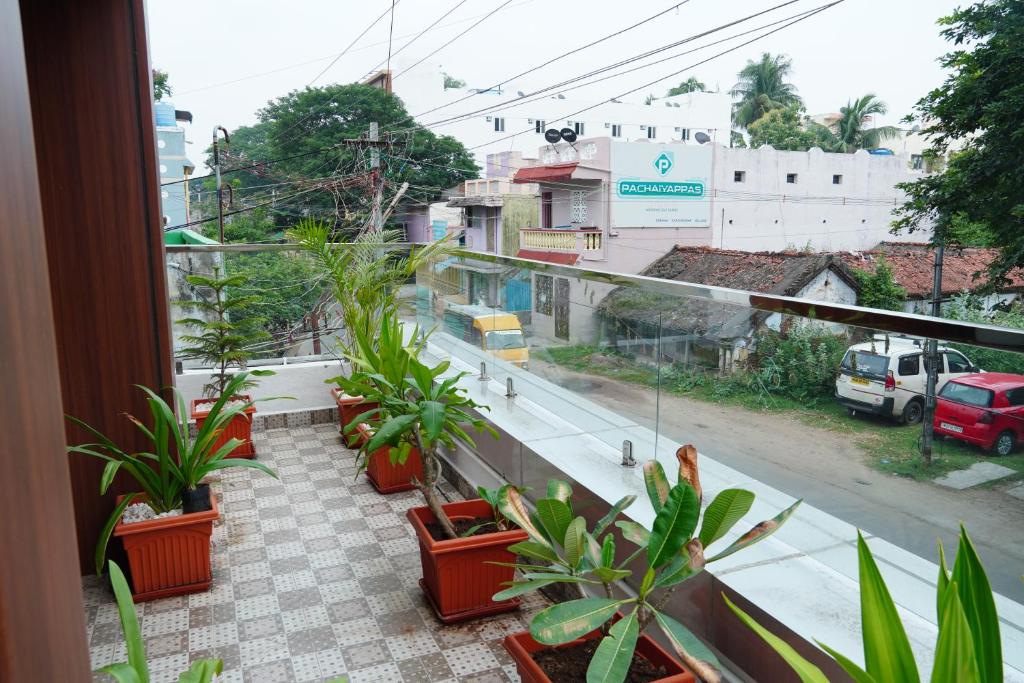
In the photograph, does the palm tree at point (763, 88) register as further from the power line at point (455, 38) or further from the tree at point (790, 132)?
the power line at point (455, 38)

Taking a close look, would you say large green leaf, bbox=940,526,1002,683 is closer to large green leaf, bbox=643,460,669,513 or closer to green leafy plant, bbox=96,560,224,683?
large green leaf, bbox=643,460,669,513

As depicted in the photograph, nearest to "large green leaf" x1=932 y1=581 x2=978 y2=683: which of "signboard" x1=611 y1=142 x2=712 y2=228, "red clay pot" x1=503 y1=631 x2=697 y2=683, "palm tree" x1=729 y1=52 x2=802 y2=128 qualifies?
"red clay pot" x1=503 y1=631 x2=697 y2=683

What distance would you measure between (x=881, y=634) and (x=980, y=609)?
0.15 m

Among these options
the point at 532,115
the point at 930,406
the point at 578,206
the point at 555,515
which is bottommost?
the point at 555,515

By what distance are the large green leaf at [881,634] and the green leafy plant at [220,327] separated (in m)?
3.60

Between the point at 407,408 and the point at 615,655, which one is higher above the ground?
the point at 407,408

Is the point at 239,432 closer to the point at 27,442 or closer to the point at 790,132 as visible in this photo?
the point at 27,442

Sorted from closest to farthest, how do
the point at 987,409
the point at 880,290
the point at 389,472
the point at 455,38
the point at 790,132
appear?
the point at 987,409 < the point at 389,472 < the point at 880,290 < the point at 790,132 < the point at 455,38

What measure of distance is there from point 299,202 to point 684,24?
23.5 meters

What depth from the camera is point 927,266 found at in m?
20.3

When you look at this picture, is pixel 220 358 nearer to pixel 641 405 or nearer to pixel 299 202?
pixel 641 405

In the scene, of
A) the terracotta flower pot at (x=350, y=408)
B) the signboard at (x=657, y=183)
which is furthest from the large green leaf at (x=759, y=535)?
the signboard at (x=657, y=183)

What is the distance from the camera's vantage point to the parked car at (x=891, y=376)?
1.61m

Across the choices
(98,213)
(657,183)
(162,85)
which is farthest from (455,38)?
(98,213)
